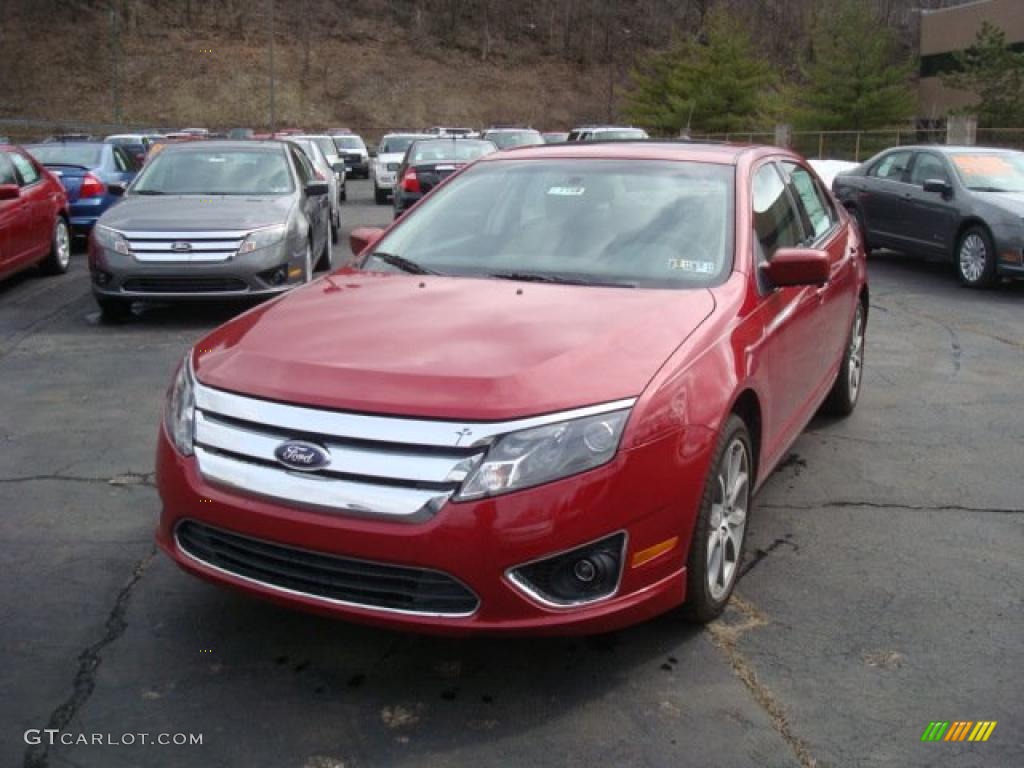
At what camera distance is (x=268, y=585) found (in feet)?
10.6

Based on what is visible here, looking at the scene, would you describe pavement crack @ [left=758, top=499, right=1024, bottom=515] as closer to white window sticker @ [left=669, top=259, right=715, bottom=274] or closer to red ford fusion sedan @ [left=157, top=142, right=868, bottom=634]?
red ford fusion sedan @ [left=157, top=142, right=868, bottom=634]

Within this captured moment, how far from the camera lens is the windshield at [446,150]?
1980 centimetres

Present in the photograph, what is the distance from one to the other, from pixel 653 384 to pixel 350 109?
74.7 meters

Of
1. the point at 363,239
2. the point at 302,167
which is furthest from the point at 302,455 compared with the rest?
the point at 302,167

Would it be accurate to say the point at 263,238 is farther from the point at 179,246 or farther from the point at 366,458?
the point at 366,458

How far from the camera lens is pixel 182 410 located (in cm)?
352

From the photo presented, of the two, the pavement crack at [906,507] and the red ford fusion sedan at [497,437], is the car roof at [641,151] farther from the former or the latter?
the pavement crack at [906,507]

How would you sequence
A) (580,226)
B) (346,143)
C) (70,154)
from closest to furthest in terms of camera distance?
(580,226) → (70,154) → (346,143)

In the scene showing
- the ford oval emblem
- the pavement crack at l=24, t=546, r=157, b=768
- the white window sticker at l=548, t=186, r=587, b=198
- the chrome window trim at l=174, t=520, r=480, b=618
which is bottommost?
the pavement crack at l=24, t=546, r=157, b=768

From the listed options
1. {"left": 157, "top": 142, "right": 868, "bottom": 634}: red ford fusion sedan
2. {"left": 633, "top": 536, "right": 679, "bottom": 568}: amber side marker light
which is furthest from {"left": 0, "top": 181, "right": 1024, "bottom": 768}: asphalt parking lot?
{"left": 633, "top": 536, "right": 679, "bottom": 568}: amber side marker light

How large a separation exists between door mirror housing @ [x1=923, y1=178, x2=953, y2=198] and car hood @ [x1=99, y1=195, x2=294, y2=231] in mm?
7006

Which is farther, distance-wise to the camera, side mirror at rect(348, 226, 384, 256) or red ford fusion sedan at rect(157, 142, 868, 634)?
side mirror at rect(348, 226, 384, 256)

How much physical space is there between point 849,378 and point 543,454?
3.83 meters

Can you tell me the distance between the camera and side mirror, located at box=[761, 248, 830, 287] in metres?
4.21
